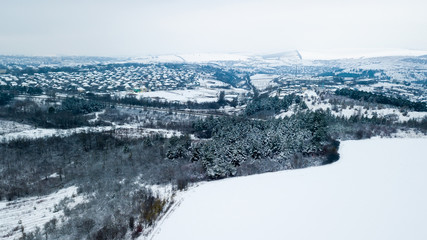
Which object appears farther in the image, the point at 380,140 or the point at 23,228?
the point at 380,140

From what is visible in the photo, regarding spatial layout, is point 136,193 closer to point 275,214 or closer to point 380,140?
point 275,214

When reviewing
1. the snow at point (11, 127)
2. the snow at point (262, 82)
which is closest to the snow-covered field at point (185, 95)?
the snow at point (262, 82)

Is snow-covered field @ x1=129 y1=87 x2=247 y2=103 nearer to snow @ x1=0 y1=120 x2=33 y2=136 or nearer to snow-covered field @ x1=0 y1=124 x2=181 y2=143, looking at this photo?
snow-covered field @ x1=0 y1=124 x2=181 y2=143

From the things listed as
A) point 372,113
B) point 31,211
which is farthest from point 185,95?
point 31,211

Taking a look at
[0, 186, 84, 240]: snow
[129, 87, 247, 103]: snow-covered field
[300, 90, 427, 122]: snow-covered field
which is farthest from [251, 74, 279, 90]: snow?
[0, 186, 84, 240]: snow

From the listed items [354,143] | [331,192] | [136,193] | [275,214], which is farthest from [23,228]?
[354,143]

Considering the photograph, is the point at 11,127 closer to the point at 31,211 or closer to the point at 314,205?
the point at 31,211

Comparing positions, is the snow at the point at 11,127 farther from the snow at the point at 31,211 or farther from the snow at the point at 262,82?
the snow at the point at 262,82
